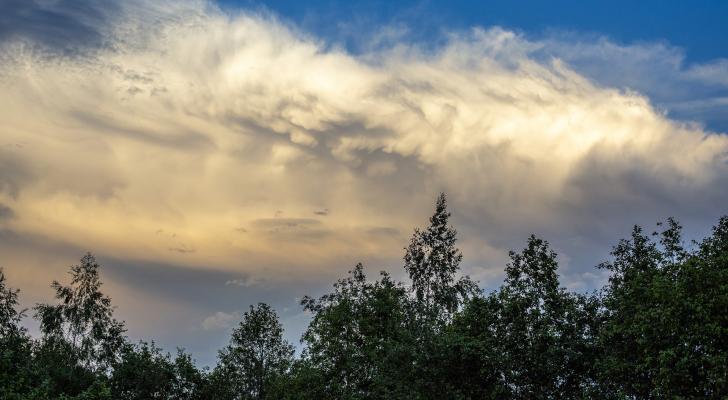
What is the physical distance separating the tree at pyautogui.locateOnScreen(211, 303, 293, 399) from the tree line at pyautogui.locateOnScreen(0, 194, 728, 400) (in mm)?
153

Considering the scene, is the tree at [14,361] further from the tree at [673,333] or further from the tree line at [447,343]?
the tree at [673,333]

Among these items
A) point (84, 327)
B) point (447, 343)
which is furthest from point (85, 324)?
point (447, 343)

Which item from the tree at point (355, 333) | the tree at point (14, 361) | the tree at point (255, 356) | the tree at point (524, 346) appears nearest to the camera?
the tree at point (14, 361)

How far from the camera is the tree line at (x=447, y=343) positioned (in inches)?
1241

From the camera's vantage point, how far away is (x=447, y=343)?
4250cm

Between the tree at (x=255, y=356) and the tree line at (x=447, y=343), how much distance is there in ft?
0.50

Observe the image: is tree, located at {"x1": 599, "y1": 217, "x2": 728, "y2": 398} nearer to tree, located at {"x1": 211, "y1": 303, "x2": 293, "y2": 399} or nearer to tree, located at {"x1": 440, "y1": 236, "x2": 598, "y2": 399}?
tree, located at {"x1": 440, "y1": 236, "x2": 598, "y2": 399}

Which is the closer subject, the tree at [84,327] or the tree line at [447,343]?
the tree line at [447,343]

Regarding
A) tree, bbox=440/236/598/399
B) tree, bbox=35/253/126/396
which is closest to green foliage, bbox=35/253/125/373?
tree, bbox=35/253/126/396

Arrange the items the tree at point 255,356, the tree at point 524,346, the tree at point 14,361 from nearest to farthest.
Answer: the tree at point 14,361
the tree at point 524,346
the tree at point 255,356

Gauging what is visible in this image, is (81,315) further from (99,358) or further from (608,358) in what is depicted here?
(608,358)

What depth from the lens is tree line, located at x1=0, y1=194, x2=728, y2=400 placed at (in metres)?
31.5

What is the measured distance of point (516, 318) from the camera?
4194 cm

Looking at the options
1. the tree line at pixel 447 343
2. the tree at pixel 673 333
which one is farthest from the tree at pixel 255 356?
the tree at pixel 673 333
